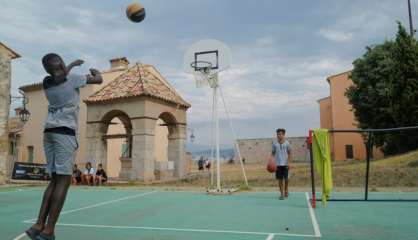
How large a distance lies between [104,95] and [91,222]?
1550cm

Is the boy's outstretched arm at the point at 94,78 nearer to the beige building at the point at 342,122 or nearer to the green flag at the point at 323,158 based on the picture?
the green flag at the point at 323,158

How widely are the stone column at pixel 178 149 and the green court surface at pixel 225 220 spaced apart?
12.7 metres

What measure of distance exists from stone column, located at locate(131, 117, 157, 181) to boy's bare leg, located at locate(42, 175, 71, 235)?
15.5m

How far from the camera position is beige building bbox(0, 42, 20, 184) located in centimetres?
1936

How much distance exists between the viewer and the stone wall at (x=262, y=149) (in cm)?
5600

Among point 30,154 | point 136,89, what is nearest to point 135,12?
point 136,89

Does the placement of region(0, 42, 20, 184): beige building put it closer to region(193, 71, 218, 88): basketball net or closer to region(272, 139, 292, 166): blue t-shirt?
region(193, 71, 218, 88): basketball net

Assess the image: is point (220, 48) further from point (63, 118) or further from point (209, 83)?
→ point (63, 118)

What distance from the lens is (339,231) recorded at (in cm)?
573

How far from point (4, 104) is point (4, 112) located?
40 centimetres

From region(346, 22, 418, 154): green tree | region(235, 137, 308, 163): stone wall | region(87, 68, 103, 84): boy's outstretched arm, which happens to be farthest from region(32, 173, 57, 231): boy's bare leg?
region(235, 137, 308, 163): stone wall

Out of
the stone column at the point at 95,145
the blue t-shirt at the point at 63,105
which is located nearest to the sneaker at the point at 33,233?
the blue t-shirt at the point at 63,105

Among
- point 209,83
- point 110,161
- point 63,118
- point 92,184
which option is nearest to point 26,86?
point 110,161

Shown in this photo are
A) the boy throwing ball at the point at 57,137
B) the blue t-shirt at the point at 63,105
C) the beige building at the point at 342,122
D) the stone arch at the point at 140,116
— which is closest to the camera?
the boy throwing ball at the point at 57,137
